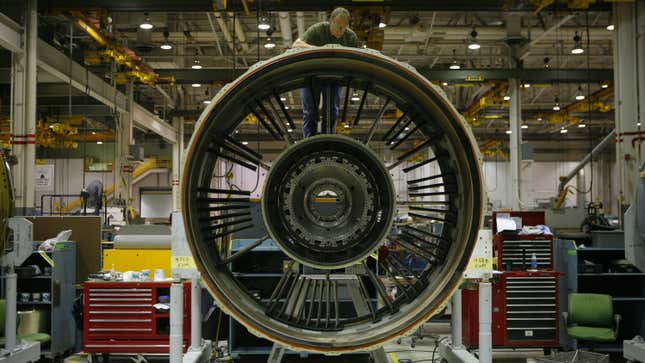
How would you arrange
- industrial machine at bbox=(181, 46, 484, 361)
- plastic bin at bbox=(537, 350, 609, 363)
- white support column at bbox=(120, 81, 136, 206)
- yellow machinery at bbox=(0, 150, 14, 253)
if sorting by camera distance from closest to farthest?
1. industrial machine at bbox=(181, 46, 484, 361)
2. yellow machinery at bbox=(0, 150, 14, 253)
3. plastic bin at bbox=(537, 350, 609, 363)
4. white support column at bbox=(120, 81, 136, 206)

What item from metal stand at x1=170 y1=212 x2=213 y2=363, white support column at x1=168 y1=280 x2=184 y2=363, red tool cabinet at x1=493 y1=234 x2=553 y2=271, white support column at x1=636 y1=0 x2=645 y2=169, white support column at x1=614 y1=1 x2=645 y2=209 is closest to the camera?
metal stand at x1=170 y1=212 x2=213 y2=363

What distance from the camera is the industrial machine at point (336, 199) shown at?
2029 millimetres

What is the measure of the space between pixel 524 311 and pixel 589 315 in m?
0.68

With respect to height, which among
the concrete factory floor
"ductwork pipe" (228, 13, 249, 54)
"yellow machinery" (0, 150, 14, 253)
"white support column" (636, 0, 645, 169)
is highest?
"ductwork pipe" (228, 13, 249, 54)

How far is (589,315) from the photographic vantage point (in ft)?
20.4

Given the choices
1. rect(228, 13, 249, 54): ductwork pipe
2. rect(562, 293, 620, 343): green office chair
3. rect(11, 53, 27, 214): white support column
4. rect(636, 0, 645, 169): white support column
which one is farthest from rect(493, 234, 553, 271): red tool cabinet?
rect(228, 13, 249, 54): ductwork pipe

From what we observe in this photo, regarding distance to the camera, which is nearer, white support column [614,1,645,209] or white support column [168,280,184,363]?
white support column [168,280,184,363]

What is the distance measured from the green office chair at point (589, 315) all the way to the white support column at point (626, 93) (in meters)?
2.98

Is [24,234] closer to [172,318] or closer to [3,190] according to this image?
[3,190]

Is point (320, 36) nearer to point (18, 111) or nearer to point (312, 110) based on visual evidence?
point (312, 110)

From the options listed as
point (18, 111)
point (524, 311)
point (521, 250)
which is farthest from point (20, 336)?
point (521, 250)

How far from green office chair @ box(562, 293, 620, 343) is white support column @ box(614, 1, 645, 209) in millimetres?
2976

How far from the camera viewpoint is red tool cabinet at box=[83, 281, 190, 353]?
19.0ft

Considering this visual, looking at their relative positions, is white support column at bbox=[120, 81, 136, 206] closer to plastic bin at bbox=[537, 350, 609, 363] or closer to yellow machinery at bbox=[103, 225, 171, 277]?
yellow machinery at bbox=[103, 225, 171, 277]
